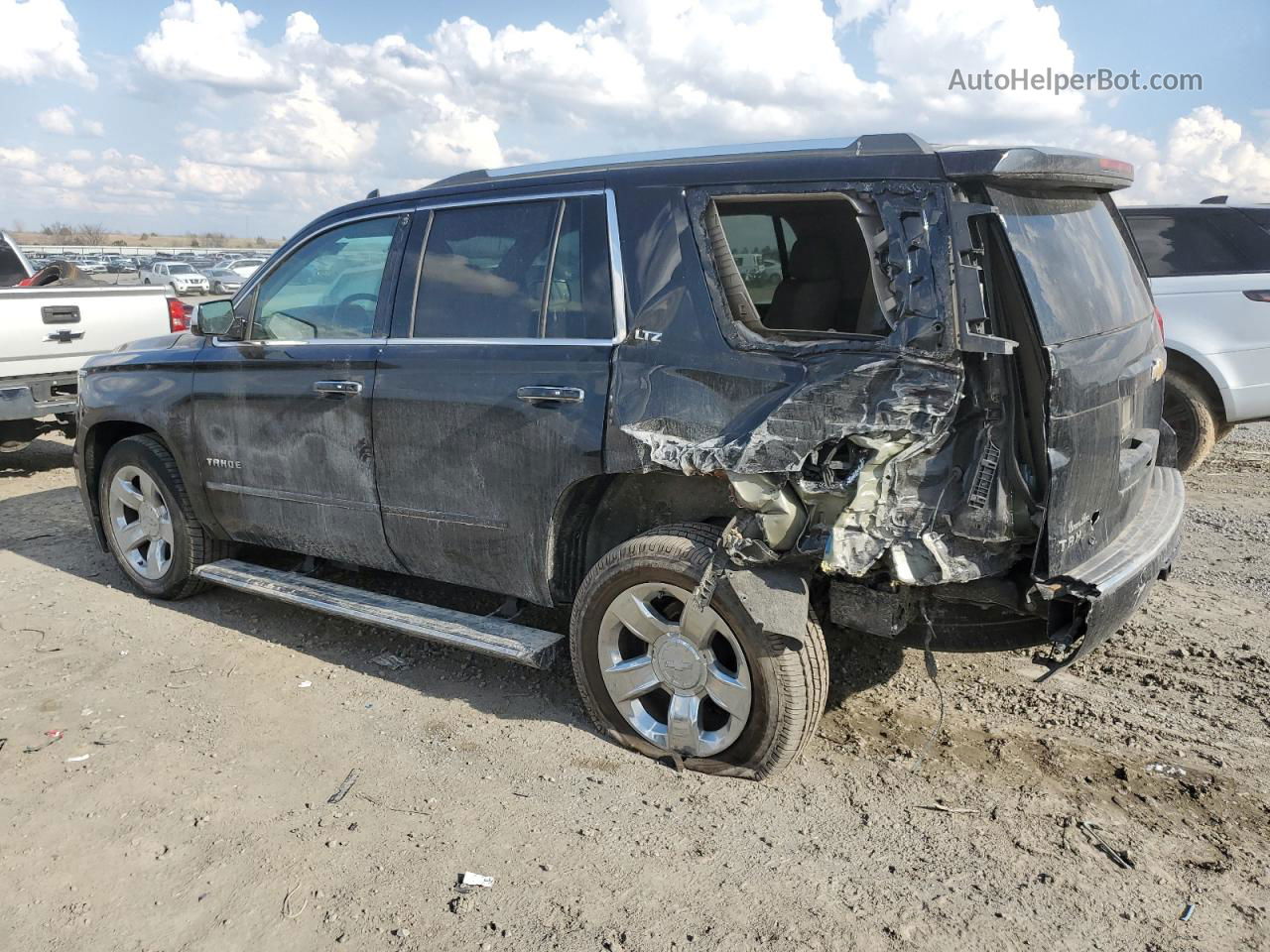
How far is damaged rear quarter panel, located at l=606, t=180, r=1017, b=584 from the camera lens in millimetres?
2871

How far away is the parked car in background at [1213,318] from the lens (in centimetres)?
669

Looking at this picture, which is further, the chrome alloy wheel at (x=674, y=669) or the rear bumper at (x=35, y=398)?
the rear bumper at (x=35, y=398)

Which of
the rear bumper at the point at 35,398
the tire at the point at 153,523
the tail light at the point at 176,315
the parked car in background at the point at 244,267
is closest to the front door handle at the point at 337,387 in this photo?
the tire at the point at 153,523

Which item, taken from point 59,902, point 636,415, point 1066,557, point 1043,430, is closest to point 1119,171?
point 1043,430

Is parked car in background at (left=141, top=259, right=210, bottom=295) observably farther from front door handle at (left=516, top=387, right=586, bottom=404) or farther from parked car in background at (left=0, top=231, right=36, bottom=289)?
front door handle at (left=516, top=387, right=586, bottom=404)

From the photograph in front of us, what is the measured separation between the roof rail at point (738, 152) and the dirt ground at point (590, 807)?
6.83 ft

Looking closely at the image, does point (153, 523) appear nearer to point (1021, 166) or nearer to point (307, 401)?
point (307, 401)

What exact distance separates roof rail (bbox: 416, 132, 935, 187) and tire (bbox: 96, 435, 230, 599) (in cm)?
218

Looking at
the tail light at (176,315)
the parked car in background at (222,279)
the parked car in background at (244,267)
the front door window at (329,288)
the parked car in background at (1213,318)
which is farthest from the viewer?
the parked car in background at (244,267)

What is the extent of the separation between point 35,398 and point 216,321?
4.00m

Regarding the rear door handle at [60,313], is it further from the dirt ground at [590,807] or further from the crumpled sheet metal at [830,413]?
the crumpled sheet metal at [830,413]

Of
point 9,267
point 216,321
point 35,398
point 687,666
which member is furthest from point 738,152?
point 9,267

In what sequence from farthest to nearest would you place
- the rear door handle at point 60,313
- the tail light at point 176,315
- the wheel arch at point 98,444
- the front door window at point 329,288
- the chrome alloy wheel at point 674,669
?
1. the tail light at point 176,315
2. the rear door handle at point 60,313
3. the wheel arch at point 98,444
4. the front door window at point 329,288
5. the chrome alloy wheel at point 674,669

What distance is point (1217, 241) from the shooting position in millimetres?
6930
